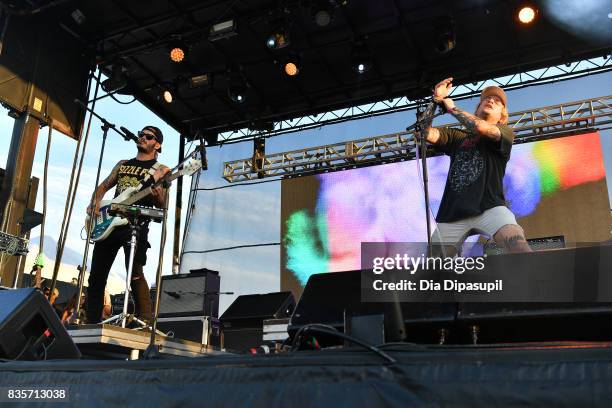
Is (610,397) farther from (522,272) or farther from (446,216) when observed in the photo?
(446,216)

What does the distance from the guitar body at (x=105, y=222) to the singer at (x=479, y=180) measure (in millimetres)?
2269

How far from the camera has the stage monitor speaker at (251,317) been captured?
17.4ft

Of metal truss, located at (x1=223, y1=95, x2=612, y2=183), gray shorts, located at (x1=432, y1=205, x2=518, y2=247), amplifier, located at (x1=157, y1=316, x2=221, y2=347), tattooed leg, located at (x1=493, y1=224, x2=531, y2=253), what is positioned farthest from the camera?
metal truss, located at (x1=223, y1=95, x2=612, y2=183)

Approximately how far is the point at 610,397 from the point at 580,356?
55 mm

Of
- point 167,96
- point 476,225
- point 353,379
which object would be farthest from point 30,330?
point 167,96

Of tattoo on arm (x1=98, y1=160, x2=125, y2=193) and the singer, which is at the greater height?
tattoo on arm (x1=98, y1=160, x2=125, y2=193)

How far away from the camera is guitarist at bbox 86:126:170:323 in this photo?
3.83 m

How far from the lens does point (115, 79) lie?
7062 millimetres

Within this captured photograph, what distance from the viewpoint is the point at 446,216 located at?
2869mm

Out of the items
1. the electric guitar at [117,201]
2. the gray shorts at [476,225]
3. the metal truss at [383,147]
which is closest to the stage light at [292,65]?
the metal truss at [383,147]

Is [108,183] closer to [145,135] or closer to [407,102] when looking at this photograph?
[145,135]

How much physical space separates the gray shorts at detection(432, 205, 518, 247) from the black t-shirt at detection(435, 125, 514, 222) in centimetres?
3

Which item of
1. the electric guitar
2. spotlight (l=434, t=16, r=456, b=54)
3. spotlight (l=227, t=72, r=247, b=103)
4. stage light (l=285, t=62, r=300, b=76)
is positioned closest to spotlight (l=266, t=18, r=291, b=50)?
stage light (l=285, t=62, r=300, b=76)

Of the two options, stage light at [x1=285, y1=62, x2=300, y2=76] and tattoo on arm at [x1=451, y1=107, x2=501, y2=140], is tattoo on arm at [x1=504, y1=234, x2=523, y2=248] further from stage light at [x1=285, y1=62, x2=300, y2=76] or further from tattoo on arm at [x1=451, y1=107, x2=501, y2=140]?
stage light at [x1=285, y1=62, x2=300, y2=76]
